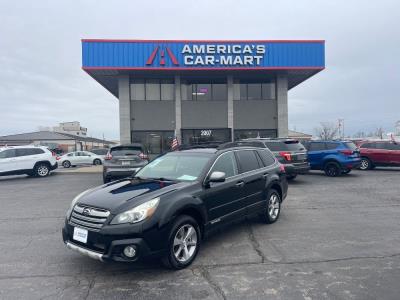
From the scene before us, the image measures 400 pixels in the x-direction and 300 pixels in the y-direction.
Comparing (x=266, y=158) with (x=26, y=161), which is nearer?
(x=266, y=158)

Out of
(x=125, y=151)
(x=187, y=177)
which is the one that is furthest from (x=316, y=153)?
(x=187, y=177)

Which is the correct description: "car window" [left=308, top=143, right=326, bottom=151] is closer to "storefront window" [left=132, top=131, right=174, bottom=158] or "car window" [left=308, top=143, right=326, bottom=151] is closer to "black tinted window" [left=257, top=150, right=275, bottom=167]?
"black tinted window" [left=257, top=150, right=275, bottom=167]

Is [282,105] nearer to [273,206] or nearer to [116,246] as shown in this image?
[273,206]

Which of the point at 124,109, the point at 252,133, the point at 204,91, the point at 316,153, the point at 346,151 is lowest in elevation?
the point at 316,153

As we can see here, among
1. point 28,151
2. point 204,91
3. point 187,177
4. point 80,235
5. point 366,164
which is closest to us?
point 80,235

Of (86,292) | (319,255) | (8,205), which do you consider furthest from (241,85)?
(86,292)

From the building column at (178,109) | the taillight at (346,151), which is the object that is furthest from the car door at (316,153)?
the building column at (178,109)

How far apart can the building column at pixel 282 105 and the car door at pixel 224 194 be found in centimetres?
1848

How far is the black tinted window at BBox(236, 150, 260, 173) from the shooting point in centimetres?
573

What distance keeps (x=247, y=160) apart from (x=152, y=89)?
18206 millimetres

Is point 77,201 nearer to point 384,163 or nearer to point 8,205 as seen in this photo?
point 8,205

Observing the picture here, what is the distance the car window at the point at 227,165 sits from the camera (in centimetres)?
512

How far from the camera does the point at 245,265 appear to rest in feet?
13.9

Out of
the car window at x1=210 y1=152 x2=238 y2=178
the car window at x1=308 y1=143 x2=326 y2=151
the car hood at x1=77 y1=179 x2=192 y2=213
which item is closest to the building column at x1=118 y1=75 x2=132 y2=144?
the car window at x1=308 y1=143 x2=326 y2=151
